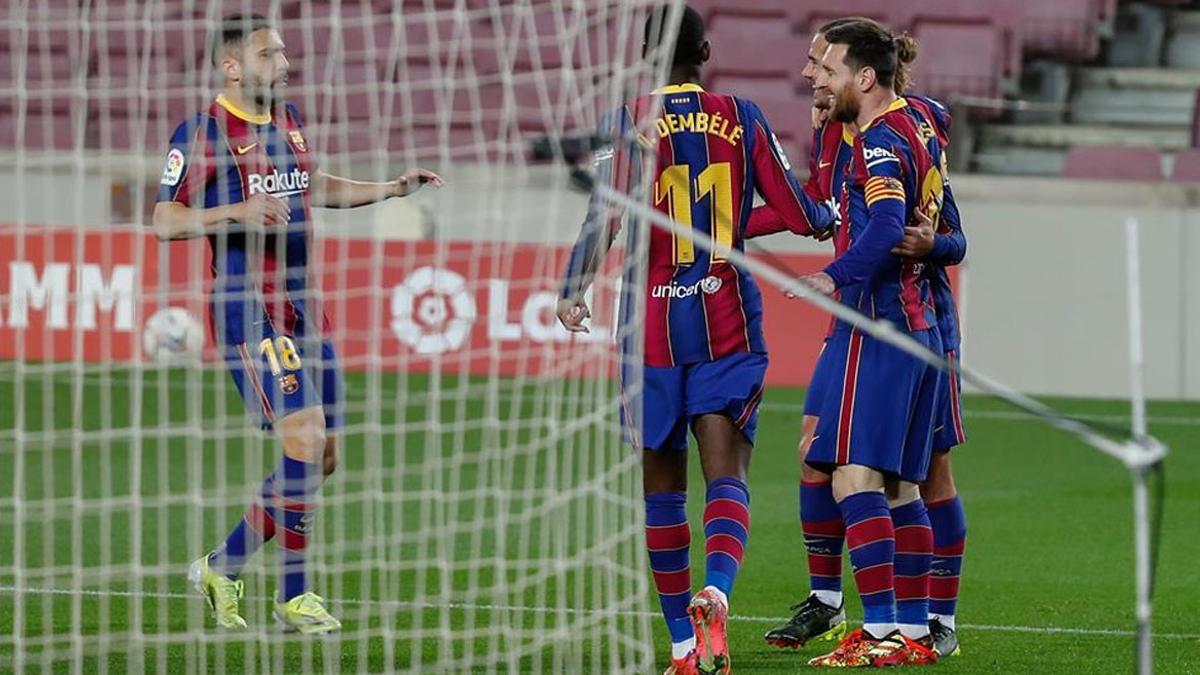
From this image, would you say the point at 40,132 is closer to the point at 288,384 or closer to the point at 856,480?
the point at 288,384

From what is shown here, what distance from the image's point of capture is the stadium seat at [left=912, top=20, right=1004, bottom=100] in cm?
1534

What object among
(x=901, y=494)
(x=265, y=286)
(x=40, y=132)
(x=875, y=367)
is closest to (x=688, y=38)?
(x=875, y=367)

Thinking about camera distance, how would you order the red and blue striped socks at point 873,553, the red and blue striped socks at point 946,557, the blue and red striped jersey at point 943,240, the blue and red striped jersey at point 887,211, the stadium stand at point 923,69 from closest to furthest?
1. the blue and red striped jersey at point 887,211
2. the red and blue striped socks at point 873,553
3. the blue and red striped jersey at point 943,240
4. the red and blue striped socks at point 946,557
5. the stadium stand at point 923,69

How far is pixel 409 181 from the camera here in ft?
19.6

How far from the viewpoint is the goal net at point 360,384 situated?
18.3 ft

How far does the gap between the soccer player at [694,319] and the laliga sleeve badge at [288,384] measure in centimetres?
89

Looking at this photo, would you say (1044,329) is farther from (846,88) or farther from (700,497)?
(846,88)

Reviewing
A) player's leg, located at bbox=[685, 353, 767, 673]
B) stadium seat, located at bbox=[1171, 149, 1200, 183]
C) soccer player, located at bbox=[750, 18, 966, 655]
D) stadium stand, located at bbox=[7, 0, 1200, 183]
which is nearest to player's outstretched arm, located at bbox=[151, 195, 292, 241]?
player's leg, located at bbox=[685, 353, 767, 673]

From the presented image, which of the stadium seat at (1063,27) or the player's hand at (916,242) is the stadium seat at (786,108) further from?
the player's hand at (916,242)

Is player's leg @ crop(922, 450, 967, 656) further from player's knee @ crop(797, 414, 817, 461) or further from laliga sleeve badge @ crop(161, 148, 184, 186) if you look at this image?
laliga sleeve badge @ crop(161, 148, 184, 186)

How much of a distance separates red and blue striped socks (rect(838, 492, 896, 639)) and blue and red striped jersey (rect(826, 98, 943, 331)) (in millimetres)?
475

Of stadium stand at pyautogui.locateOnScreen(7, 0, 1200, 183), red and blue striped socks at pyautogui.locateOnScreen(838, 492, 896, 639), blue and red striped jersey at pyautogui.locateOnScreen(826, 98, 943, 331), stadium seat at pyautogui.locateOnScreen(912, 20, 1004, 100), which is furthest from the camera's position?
stadium seat at pyautogui.locateOnScreen(912, 20, 1004, 100)

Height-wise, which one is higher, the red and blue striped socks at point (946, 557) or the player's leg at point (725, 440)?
the player's leg at point (725, 440)

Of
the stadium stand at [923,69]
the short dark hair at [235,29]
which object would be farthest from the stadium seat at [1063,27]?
the short dark hair at [235,29]
